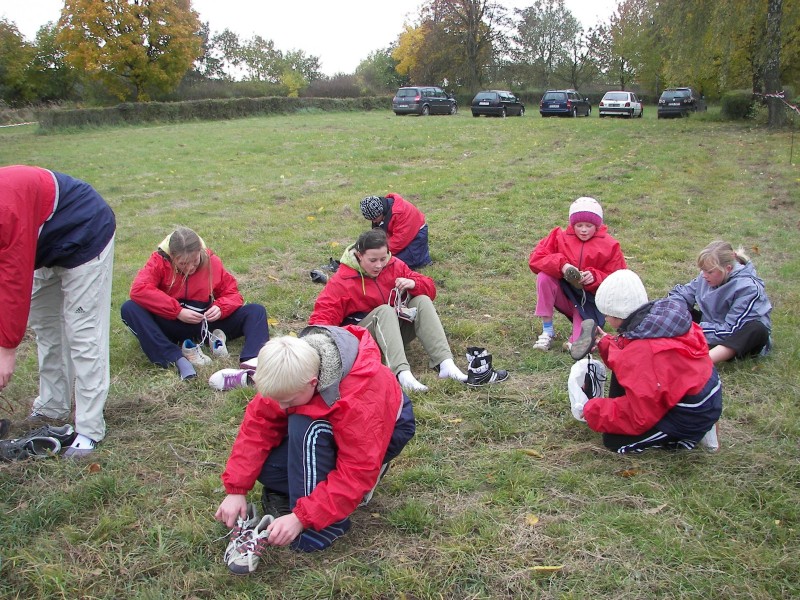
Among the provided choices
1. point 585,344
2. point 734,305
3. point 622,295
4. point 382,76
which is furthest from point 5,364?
point 382,76

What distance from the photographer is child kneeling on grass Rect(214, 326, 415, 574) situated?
8.15 feet

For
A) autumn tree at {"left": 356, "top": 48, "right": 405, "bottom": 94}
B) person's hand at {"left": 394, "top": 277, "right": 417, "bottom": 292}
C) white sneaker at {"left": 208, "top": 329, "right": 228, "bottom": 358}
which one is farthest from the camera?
autumn tree at {"left": 356, "top": 48, "right": 405, "bottom": 94}

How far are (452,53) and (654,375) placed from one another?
49.2 metres

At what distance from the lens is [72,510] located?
3133mm

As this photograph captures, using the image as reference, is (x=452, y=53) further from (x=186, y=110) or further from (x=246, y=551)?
(x=246, y=551)

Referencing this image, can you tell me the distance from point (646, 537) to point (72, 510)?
2.67 meters

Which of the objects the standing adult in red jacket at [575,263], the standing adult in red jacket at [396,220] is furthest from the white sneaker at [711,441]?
the standing adult in red jacket at [396,220]

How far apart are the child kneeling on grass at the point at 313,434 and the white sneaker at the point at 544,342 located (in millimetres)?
2501

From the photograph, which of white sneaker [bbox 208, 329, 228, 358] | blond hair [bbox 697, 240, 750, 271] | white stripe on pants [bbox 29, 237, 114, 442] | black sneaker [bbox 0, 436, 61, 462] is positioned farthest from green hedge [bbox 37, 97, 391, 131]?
blond hair [bbox 697, 240, 750, 271]

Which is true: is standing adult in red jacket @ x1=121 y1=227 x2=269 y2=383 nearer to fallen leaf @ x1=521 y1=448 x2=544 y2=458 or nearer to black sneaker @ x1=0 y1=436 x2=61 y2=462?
black sneaker @ x1=0 y1=436 x2=61 y2=462

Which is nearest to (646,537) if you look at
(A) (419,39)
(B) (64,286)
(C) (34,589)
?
(C) (34,589)

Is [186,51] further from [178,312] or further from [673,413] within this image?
[673,413]

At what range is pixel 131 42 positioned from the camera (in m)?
36.7

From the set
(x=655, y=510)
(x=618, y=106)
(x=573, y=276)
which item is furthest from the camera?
(x=618, y=106)
